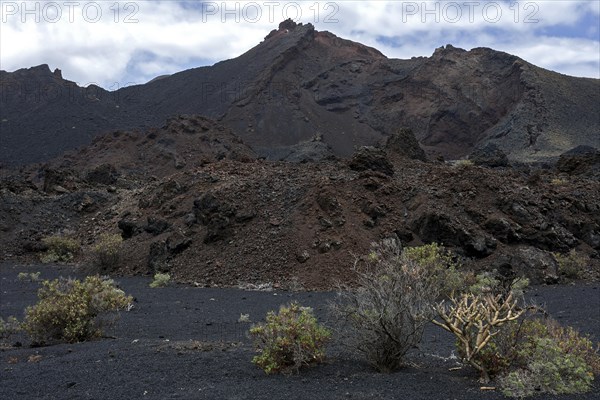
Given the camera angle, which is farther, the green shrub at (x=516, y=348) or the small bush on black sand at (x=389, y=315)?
the small bush on black sand at (x=389, y=315)

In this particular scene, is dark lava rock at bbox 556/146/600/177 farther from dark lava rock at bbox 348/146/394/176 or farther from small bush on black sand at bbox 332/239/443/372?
small bush on black sand at bbox 332/239/443/372

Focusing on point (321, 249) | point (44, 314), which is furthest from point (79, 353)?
point (321, 249)

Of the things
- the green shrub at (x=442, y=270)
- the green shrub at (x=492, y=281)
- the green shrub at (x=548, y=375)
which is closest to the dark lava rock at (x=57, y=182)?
the green shrub at (x=442, y=270)

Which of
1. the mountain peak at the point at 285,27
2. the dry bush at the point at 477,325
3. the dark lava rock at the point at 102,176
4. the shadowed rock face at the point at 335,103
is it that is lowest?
the dry bush at the point at 477,325

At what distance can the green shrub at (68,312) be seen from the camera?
7.48 metres

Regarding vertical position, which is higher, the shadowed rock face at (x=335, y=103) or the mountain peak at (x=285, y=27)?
the mountain peak at (x=285, y=27)

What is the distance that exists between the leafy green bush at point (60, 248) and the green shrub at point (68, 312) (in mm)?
13412

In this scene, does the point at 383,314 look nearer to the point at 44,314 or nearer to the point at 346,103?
the point at 44,314

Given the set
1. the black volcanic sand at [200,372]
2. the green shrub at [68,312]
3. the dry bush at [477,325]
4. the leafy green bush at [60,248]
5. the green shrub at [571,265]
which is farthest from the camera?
the leafy green bush at [60,248]

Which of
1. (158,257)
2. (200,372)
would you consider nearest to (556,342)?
(200,372)

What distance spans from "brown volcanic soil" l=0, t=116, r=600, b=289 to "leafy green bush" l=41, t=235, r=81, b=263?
502 millimetres

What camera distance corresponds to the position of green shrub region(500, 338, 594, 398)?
15.7ft

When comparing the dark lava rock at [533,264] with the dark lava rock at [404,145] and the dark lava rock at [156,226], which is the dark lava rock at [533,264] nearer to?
the dark lava rock at [156,226]

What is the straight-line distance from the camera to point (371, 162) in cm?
1888
